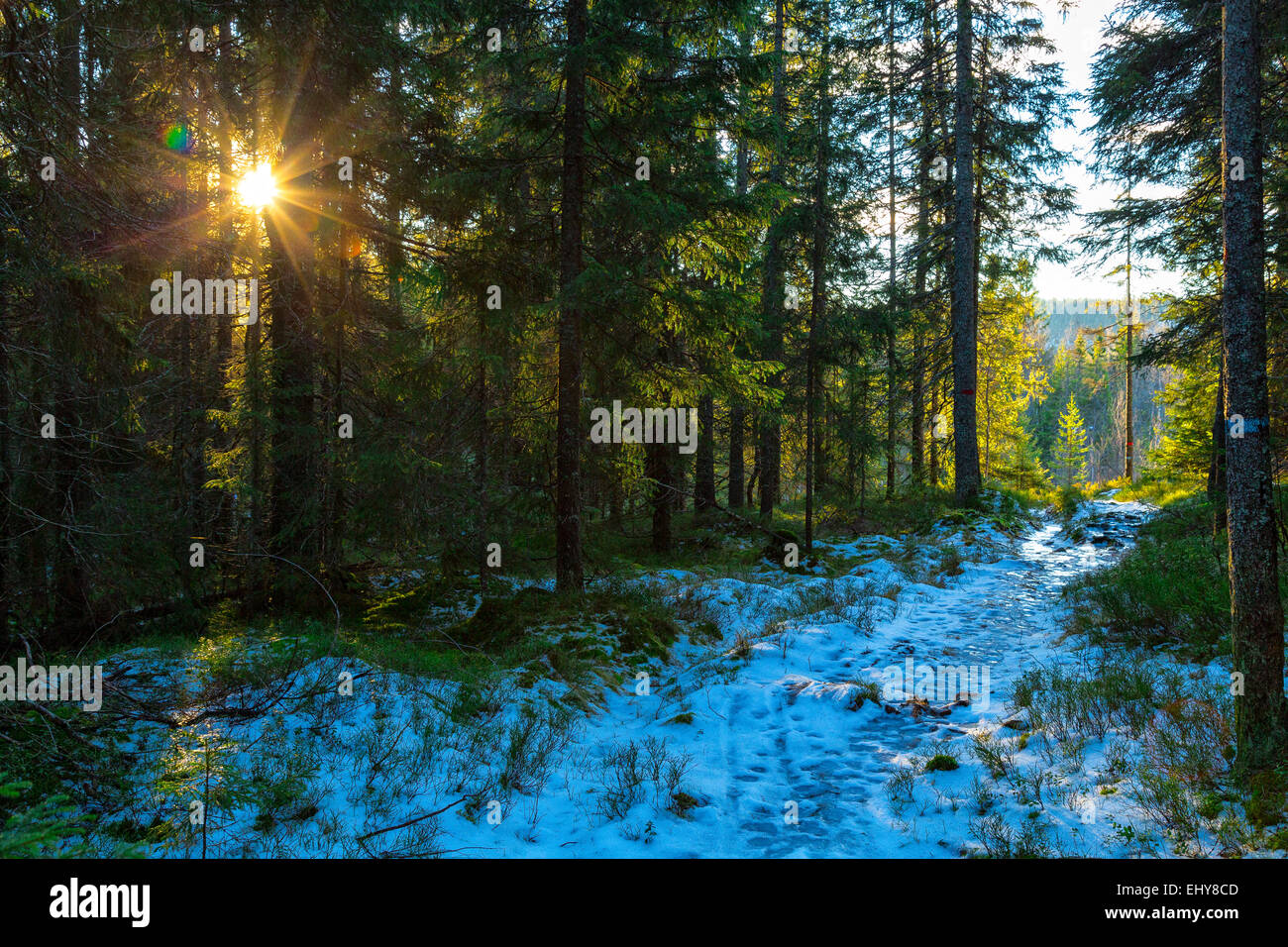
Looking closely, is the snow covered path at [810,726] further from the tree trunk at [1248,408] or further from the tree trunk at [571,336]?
the tree trunk at [571,336]

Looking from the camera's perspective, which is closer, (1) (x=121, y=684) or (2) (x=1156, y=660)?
(1) (x=121, y=684)

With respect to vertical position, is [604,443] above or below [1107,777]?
above

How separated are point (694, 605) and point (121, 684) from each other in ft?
25.0

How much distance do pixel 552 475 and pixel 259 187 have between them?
6.72 meters

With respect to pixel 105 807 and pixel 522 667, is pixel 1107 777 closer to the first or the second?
pixel 522 667

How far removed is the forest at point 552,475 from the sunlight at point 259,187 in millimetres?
124

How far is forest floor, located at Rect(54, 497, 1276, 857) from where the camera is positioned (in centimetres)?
412

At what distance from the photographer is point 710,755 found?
5.87 meters

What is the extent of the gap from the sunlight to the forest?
124mm

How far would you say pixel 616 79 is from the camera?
9875 millimetres
